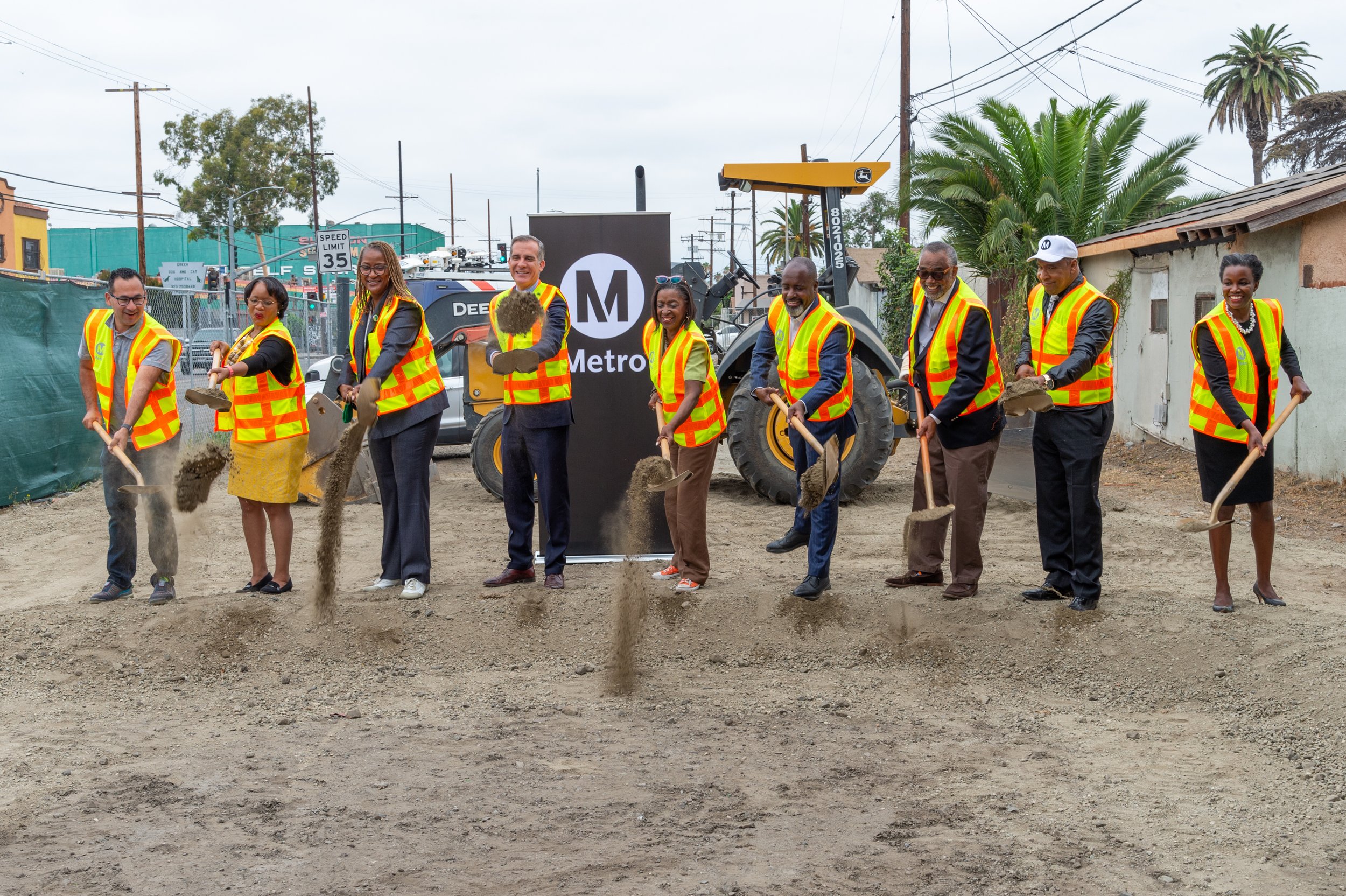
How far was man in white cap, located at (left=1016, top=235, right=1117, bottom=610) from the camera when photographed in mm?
6004

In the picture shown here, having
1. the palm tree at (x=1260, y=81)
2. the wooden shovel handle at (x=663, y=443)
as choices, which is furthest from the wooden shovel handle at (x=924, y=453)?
the palm tree at (x=1260, y=81)

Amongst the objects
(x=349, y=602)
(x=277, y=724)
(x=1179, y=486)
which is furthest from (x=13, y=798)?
(x=1179, y=486)

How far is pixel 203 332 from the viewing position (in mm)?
24031

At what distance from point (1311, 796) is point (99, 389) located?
6196 millimetres

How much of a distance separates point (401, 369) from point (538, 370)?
743 mm

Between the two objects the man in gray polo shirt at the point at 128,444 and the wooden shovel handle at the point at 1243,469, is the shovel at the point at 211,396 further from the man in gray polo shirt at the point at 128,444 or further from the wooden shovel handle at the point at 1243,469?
the wooden shovel handle at the point at 1243,469

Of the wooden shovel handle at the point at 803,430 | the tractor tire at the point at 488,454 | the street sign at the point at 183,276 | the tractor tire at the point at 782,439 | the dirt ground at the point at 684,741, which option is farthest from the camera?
the street sign at the point at 183,276

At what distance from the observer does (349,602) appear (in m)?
6.53

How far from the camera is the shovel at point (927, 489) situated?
6254 mm

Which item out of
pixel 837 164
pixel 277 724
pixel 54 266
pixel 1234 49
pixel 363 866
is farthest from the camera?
pixel 54 266

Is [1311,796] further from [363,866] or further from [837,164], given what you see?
[837,164]

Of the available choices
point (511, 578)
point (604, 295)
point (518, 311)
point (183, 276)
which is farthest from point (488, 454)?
point (183, 276)

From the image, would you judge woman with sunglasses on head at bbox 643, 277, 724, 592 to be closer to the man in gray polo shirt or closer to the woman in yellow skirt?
the woman in yellow skirt

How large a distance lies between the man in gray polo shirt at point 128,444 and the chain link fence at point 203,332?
598 millimetres
